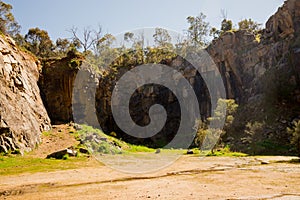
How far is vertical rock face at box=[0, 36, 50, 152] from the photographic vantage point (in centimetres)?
1848

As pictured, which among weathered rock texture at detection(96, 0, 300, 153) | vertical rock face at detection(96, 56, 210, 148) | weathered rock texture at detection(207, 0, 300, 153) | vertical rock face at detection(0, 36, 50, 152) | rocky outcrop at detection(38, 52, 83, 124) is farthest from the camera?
vertical rock face at detection(96, 56, 210, 148)

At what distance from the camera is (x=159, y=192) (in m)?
6.96

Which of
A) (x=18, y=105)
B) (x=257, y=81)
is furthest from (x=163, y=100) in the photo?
(x=18, y=105)

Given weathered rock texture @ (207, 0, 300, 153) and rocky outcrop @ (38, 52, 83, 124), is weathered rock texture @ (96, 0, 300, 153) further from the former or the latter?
rocky outcrop @ (38, 52, 83, 124)

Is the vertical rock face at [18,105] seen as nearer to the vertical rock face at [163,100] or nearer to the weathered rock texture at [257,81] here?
the weathered rock texture at [257,81]

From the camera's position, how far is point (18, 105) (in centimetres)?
2148

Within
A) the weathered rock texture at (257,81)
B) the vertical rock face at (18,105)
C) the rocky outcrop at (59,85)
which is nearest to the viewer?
the vertical rock face at (18,105)

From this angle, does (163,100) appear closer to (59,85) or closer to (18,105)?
Answer: (59,85)

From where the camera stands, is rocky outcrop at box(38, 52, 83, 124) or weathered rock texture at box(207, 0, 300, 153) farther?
rocky outcrop at box(38, 52, 83, 124)

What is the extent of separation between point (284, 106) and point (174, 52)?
102 ft

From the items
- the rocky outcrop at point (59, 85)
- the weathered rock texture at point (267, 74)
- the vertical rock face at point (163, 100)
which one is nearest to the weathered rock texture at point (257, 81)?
the weathered rock texture at point (267, 74)

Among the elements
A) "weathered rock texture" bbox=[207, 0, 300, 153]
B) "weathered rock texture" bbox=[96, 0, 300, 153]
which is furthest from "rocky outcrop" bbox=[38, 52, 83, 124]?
"weathered rock texture" bbox=[207, 0, 300, 153]

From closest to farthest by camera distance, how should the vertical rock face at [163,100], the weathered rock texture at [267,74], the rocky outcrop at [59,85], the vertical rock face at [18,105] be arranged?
the vertical rock face at [18,105], the weathered rock texture at [267,74], the rocky outcrop at [59,85], the vertical rock face at [163,100]

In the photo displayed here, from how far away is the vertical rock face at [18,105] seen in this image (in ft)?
60.6
